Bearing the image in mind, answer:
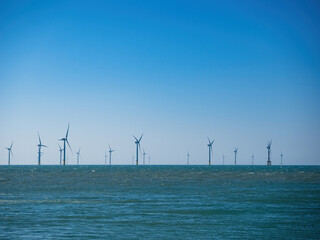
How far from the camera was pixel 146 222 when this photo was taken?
120ft

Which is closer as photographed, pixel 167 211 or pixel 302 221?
pixel 302 221

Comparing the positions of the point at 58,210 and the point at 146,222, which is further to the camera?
the point at 58,210

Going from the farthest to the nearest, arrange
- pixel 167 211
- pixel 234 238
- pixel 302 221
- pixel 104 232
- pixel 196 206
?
pixel 196 206 < pixel 167 211 < pixel 302 221 < pixel 104 232 < pixel 234 238

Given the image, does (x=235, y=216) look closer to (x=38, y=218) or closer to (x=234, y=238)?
(x=234, y=238)

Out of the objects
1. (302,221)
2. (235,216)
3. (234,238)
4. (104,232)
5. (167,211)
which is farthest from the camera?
(167,211)

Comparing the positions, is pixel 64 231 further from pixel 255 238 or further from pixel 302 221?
pixel 302 221

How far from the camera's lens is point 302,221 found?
36.5 meters

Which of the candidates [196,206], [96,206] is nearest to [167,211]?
[196,206]

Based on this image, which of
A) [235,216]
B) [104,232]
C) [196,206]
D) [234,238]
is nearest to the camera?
[234,238]

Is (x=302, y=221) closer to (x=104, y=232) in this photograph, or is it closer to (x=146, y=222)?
(x=146, y=222)

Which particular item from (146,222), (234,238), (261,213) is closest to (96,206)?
(146,222)

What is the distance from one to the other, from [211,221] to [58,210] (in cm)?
1744

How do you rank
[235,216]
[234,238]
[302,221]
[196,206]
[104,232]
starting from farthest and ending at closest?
[196,206] → [235,216] → [302,221] → [104,232] → [234,238]

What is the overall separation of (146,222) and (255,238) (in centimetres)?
1074
